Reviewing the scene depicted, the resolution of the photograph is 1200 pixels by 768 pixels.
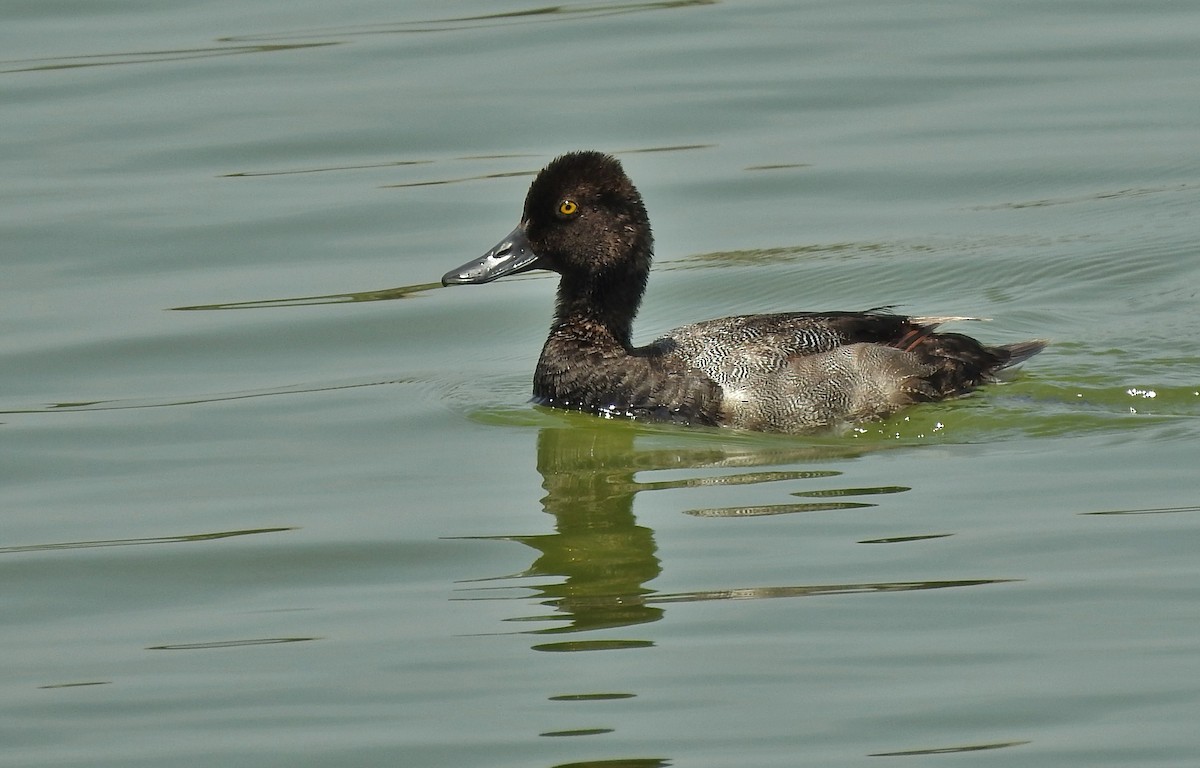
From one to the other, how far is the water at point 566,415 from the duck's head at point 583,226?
2.67 feet

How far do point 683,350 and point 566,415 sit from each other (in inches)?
28.1

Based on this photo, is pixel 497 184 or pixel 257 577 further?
pixel 497 184

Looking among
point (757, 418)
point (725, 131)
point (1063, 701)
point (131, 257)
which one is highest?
point (725, 131)

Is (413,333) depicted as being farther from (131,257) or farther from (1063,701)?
(1063,701)

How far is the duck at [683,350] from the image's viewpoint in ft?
33.2

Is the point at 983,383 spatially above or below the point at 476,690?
above

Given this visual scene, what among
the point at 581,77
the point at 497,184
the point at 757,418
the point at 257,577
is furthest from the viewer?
the point at 581,77

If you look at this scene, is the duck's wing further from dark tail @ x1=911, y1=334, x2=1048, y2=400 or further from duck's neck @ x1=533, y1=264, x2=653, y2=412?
duck's neck @ x1=533, y1=264, x2=653, y2=412

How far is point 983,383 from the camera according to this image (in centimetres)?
1070

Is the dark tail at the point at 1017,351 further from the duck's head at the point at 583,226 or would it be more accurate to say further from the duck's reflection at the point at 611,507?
the duck's head at the point at 583,226

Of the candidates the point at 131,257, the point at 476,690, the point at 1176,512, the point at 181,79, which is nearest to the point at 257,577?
the point at 476,690

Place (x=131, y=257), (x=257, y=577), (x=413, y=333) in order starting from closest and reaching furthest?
(x=257, y=577), (x=413, y=333), (x=131, y=257)

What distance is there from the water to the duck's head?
2.67 ft

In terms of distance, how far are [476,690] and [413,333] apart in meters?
5.72
